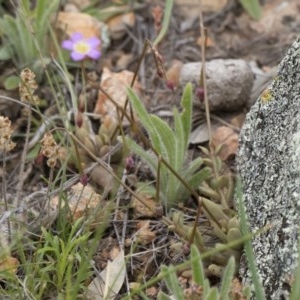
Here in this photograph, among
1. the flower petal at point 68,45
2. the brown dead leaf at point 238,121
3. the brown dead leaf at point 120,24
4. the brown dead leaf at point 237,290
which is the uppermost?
the flower petal at point 68,45

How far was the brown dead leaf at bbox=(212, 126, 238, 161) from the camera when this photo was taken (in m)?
2.25

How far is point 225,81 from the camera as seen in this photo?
2410mm

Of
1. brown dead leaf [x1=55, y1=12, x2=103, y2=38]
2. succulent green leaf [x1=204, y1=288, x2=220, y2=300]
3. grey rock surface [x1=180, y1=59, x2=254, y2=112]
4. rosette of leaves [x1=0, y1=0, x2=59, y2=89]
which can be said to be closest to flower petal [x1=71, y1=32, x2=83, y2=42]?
rosette of leaves [x1=0, y1=0, x2=59, y2=89]

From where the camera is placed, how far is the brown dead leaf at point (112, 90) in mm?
2451

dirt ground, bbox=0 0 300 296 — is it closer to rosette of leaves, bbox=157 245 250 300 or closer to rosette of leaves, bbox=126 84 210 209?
rosette of leaves, bbox=126 84 210 209

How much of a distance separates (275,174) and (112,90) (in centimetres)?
98

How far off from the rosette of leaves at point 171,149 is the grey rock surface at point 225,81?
1.32 ft

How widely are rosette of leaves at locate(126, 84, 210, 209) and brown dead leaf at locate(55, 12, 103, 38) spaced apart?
2.67 feet

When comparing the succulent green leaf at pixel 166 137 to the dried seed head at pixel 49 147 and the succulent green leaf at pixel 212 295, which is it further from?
the succulent green leaf at pixel 212 295

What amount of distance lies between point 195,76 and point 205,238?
0.73 m

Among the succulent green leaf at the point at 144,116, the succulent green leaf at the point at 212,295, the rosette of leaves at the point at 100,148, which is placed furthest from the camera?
the rosette of leaves at the point at 100,148

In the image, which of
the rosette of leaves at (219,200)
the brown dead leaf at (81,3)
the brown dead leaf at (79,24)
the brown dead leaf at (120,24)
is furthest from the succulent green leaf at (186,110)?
the brown dead leaf at (81,3)

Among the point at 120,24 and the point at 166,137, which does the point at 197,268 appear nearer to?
the point at 166,137

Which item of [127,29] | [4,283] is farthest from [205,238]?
[127,29]
